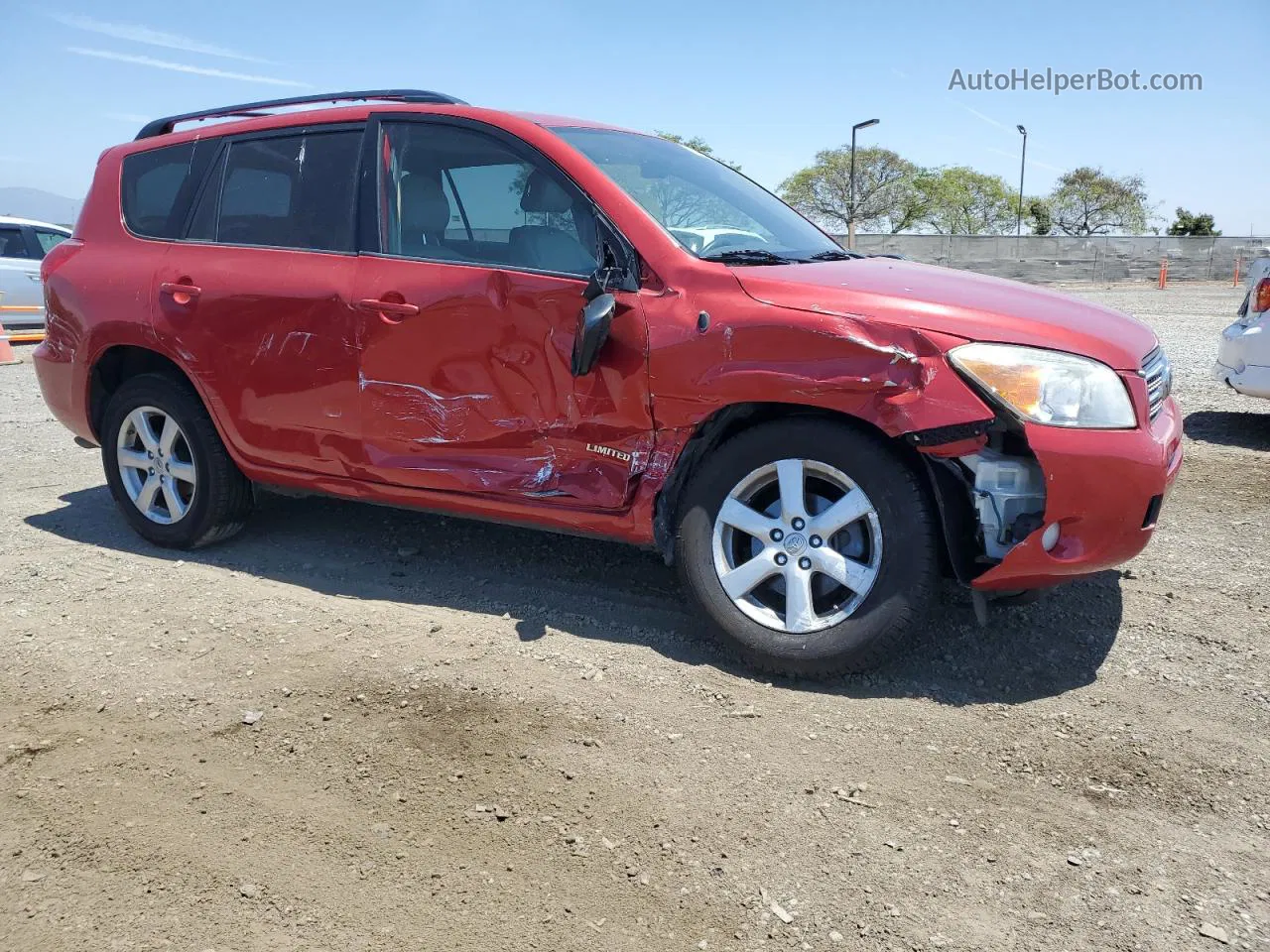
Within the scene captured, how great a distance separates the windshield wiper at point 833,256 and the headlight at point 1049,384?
1037 millimetres

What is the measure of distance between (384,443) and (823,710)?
6.56ft

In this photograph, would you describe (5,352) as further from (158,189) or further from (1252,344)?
(1252,344)

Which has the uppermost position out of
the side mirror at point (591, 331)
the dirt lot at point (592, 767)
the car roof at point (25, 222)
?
the car roof at point (25, 222)

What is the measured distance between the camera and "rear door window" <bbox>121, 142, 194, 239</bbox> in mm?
4820

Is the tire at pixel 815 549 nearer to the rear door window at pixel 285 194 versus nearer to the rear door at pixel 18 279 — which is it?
the rear door window at pixel 285 194

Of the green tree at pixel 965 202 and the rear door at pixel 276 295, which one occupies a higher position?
the green tree at pixel 965 202

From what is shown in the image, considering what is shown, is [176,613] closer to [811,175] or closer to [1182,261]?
[1182,261]

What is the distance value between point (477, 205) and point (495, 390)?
773 millimetres

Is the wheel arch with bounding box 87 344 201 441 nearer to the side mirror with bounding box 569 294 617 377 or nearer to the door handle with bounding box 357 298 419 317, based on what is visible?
the door handle with bounding box 357 298 419 317

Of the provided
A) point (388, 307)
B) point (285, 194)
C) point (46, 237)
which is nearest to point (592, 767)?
point (388, 307)

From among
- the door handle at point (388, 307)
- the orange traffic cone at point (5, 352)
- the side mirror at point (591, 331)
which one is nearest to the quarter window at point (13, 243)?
the orange traffic cone at point (5, 352)

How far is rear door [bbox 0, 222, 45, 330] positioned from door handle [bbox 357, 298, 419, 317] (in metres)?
12.1

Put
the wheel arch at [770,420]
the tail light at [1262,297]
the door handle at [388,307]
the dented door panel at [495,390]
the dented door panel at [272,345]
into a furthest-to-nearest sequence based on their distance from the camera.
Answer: the tail light at [1262,297]
the dented door panel at [272,345]
the door handle at [388,307]
the dented door panel at [495,390]
the wheel arch at [770,420]

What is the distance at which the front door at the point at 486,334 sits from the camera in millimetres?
3715
